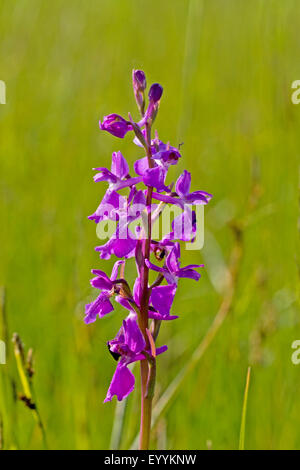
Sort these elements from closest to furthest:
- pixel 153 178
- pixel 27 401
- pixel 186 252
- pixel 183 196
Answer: pixel 153 178 < pixel 183 196 < pixel 27 401 < pixel 186 252

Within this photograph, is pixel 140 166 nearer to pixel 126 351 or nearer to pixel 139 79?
pixel 139 79

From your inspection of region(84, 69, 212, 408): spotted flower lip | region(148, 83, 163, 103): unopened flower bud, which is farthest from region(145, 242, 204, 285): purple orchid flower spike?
region(148, 83, 163, 103): unopened flower bud

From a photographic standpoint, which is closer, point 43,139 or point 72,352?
point 72,352

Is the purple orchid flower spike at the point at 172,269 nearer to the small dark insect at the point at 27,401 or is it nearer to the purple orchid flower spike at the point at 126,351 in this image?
the purple orchid flower spike at the point at 126,351

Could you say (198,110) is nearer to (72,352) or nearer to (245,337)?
(245,337)

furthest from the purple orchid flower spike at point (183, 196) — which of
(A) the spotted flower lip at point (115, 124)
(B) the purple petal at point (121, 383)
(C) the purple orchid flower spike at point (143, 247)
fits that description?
(B) the purple petal at point (121, 383)

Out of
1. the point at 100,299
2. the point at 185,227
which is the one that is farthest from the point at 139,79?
the point at 100,299

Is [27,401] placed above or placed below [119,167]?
below
